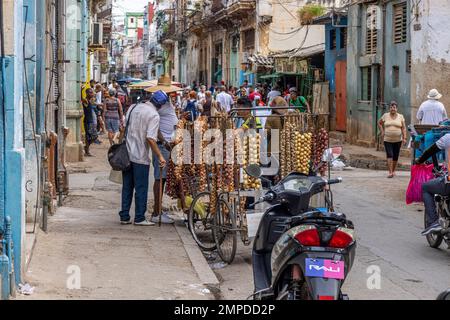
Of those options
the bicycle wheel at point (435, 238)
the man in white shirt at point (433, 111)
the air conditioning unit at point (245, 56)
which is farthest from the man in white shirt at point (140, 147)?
the air conditioning unit at point (245, 56)

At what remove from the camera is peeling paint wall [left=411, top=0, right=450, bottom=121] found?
21438 millimetres

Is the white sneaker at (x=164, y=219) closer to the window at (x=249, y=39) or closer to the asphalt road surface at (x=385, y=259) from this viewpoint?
the asphalt road surface at (x=385, y=259)

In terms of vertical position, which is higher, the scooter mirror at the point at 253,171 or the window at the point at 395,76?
the window at the point at 395,76

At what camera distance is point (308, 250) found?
222 inches

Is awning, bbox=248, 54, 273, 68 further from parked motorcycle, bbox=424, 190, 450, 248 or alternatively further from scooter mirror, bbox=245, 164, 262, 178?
scooter mirror, bbox=245, 164, 262, 178

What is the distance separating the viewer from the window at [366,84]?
1064 inches

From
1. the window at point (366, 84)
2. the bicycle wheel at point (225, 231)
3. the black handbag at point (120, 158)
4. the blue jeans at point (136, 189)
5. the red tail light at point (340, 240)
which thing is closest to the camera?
the red tail light at point (340, 240)

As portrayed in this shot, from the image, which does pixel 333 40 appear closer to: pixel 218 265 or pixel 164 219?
pixel 164 219

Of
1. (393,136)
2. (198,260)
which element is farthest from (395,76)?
(198,260)

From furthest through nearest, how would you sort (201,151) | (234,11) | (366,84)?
(234,11)
(366,84)
(201,151)

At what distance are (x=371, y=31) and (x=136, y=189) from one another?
16864 mm

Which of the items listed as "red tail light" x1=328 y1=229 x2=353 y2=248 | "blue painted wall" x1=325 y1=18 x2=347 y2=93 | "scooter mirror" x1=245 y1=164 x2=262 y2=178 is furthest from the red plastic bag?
"blue painted wall" x1=325 y1=18 x2=347 y2=93

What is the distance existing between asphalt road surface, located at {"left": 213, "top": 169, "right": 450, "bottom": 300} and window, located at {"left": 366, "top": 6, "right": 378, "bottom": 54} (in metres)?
11.6

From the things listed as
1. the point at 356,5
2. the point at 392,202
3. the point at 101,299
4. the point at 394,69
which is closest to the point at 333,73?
the point at 356,5
